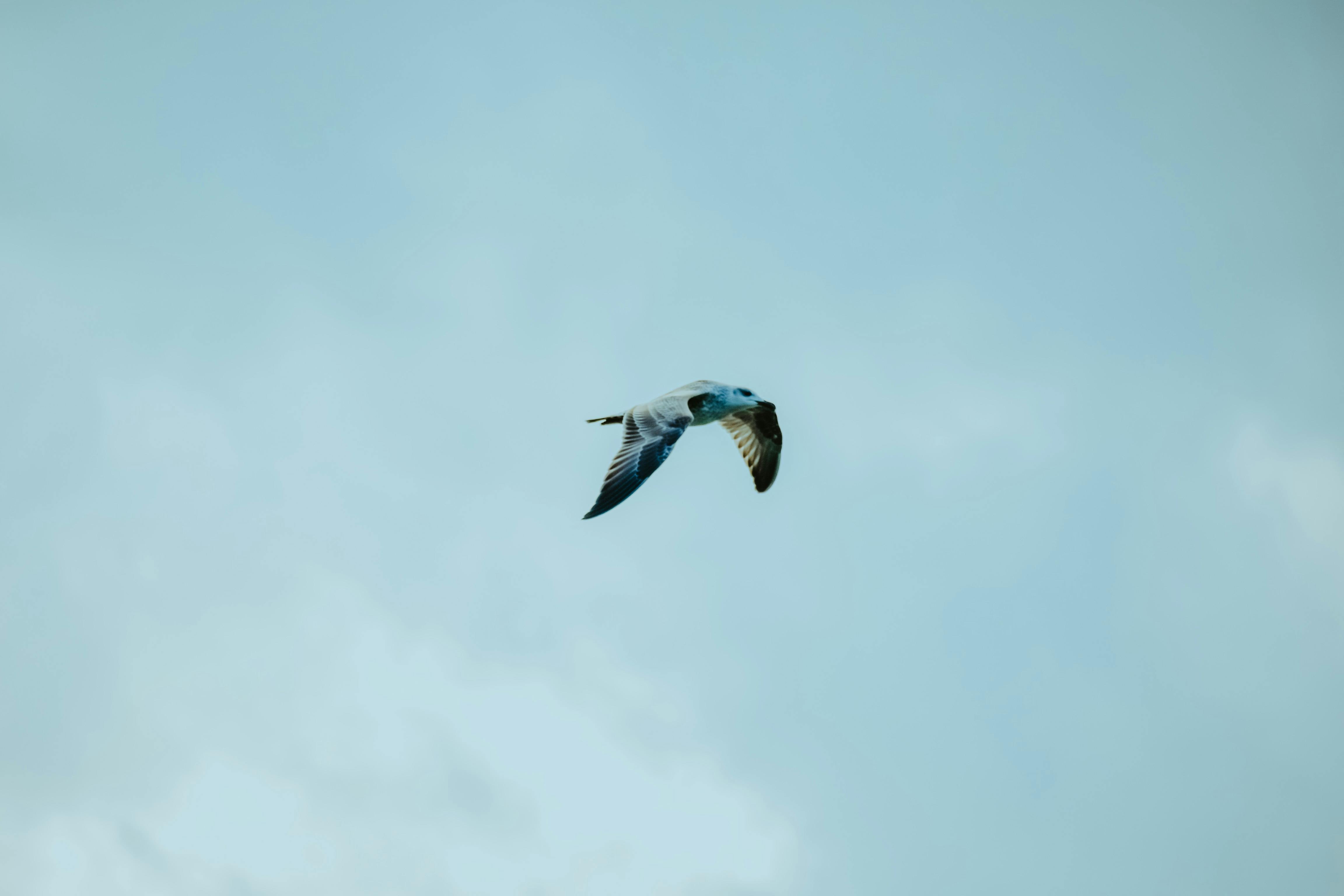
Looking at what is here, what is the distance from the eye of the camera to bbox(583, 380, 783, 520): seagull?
19.4 metres

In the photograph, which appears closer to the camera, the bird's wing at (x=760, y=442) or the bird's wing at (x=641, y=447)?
the bird's wing at (x=641, y=447)

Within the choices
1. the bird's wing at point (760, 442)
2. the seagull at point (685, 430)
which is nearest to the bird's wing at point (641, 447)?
the seagull at point (685, 430)

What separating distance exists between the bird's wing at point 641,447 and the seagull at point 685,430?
0.04 ft

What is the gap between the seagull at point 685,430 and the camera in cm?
1944

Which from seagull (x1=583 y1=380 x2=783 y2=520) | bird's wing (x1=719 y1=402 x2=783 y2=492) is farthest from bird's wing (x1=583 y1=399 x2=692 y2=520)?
bird's wing (x1=719 y1=402 x2=783 y2=492)

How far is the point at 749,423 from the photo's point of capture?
26.4 metres

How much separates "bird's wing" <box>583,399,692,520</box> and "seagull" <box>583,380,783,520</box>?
12 mm

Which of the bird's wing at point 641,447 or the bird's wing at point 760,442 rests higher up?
the bird's wing at point 760,442

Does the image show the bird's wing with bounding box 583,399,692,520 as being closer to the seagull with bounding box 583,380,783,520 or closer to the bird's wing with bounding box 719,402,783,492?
the seagull with bounding box 583,380,783,520

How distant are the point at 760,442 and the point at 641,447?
7.04 m

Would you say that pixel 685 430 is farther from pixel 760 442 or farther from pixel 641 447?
pixel 760 442

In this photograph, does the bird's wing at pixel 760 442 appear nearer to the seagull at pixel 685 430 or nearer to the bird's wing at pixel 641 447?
the seagull at pixel 685 430

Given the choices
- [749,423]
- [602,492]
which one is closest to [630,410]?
[602,492]

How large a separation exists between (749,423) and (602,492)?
8.46 meters
